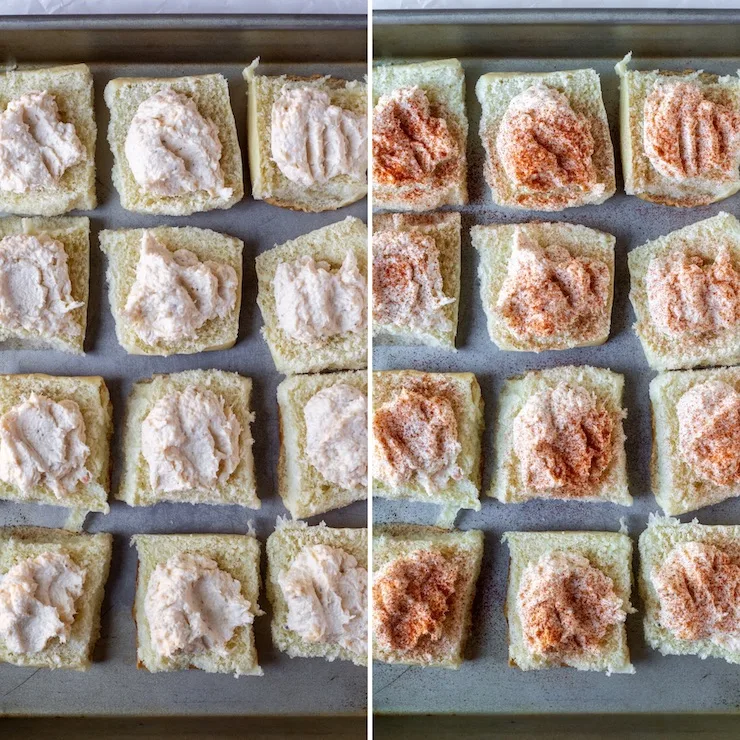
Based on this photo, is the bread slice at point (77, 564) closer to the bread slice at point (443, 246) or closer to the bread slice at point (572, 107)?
the bread slice at point (443, 246)

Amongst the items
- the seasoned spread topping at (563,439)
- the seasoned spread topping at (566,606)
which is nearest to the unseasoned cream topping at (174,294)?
the seasoned spread topping at (563,439)

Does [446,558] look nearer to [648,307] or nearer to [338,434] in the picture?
[338,434]

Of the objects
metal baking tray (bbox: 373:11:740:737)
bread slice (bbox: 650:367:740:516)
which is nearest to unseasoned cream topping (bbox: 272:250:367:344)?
metal baking tray (bbox: 373:11:740:737)

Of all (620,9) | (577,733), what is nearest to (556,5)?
(620,9)

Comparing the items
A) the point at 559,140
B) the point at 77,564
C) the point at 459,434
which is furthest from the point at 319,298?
the point at 77,564

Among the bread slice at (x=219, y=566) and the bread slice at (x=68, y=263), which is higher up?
the bread slice at (x=68, y=263)

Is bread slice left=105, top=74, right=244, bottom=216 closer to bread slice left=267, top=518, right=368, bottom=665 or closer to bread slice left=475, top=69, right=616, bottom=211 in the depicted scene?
bread slice left=475, top=69, right=616, bottom=211

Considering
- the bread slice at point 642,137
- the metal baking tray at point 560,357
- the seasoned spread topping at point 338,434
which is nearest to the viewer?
the metal baking tray at point 560,357

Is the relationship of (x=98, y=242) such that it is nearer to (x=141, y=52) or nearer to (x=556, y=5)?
(x=141, y=52)
